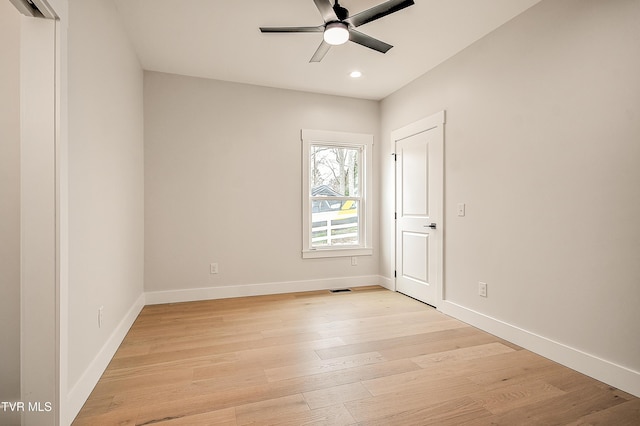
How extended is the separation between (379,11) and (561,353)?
2726 millimetres

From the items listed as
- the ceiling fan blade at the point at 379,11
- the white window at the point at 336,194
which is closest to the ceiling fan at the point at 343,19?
the ceiling fan blade at the point at 379,11

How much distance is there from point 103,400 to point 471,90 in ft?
12.2

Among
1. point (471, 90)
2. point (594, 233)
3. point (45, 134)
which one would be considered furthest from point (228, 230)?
point (594, 233)

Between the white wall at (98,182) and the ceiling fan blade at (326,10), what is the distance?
54.7 inches

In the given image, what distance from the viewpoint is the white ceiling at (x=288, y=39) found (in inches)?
98.8

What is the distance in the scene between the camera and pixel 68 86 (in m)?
1.59

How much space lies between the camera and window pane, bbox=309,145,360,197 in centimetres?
439

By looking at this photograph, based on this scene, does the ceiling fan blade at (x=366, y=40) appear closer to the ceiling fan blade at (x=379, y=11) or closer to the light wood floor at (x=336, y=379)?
the ceiling fan blade at (x=379, y=11)

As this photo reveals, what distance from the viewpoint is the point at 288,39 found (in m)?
2.96

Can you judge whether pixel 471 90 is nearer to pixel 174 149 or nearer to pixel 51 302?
pixel 174 149

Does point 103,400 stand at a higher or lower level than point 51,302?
lower

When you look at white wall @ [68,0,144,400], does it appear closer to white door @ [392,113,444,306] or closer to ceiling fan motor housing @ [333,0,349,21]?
ceiling fan motor housing @ [333,0,349,21]

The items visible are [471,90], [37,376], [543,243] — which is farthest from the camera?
[471,90]

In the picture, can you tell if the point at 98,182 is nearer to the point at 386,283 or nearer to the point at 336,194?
the point at 336,194
